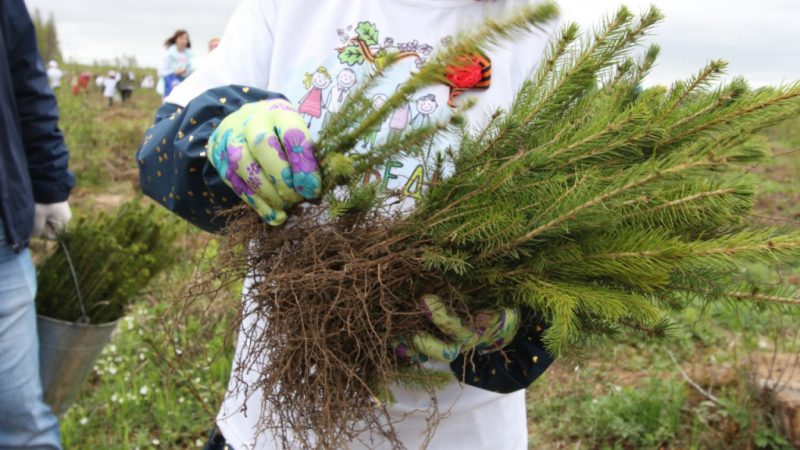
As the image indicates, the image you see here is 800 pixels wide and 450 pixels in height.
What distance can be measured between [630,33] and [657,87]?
9 centimetres

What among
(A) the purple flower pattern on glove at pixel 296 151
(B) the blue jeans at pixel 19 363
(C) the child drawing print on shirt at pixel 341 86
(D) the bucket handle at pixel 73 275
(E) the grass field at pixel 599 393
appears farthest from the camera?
(E) the grass field at pixel 599 393

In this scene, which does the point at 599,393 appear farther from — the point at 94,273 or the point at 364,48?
the point at 364,48

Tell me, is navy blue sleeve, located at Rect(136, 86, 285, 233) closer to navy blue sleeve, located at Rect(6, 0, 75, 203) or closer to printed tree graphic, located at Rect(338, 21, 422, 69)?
printed tree graphic, located at Rect(338, 21, 422, 69)

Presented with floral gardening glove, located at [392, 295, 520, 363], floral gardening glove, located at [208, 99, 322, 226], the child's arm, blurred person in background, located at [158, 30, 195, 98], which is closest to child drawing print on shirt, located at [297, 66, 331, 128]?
the child's arm

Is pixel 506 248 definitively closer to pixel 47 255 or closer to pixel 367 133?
pixel 367 133

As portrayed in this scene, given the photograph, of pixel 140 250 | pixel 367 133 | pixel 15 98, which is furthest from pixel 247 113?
pixel 140 250

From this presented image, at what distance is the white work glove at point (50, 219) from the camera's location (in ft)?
8.49

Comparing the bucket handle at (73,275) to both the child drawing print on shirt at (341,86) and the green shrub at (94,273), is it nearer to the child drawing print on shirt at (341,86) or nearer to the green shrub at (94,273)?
the green shrub at (94,273)

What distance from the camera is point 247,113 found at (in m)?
1.10

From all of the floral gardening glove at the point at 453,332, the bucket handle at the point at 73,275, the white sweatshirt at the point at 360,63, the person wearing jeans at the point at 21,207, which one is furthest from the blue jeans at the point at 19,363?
the floral gardening glove at the point at 453,332

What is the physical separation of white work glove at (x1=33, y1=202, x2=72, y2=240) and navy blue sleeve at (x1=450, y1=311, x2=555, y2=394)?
1894 mm

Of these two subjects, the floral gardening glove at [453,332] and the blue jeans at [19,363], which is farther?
the blue jeans at [19,363]

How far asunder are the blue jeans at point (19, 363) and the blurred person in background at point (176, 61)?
8.32 m

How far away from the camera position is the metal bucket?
2.63 metres
